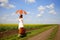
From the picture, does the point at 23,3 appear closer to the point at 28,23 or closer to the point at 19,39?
the point at 28,23

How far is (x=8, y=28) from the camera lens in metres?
5.60

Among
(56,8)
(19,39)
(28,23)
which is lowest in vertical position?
(19,39)

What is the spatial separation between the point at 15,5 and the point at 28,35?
2.66 ft

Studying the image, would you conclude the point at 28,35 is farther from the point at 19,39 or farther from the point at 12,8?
A: the point at 12,8

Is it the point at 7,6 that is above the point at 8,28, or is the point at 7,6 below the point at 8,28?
above

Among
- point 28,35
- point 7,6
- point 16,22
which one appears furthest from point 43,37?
point 7,6

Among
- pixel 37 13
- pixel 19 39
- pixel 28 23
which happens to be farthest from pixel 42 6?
pixel 19 39

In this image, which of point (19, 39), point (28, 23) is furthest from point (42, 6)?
point (19, 39)

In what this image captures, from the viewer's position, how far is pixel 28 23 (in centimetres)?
553

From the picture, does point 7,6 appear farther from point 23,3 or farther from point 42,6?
point 42,6

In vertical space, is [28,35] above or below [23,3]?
below

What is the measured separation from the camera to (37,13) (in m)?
5.52

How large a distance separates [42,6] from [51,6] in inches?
8.9

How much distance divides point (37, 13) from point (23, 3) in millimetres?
432
